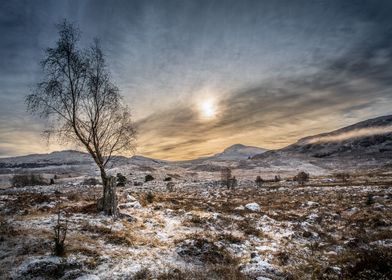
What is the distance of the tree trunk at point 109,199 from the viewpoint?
47.6ft

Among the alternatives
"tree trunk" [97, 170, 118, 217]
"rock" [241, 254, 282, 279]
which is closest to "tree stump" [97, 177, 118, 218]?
"tree trunk" [97, 170, 118, 217]

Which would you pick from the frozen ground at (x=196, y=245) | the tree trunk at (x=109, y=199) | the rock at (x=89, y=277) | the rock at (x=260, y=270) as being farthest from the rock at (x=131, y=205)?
the rock at (x=260, y=270)

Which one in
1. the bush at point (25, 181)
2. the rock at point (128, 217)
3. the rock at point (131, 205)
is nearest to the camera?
the rock at point (128, 217)

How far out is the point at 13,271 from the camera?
23.5 feet

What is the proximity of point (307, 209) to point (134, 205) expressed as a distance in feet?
43.2

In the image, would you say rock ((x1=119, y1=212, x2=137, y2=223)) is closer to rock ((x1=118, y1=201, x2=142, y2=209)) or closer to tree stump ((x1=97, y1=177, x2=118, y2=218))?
tree stump ((x1=97, y1=177, x2=118, y2=218))

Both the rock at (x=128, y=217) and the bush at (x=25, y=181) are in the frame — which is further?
the bush at (x=25, y=181)

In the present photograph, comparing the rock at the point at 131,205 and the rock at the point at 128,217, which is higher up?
the rock at the point at 131,205

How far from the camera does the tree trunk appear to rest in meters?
14.5

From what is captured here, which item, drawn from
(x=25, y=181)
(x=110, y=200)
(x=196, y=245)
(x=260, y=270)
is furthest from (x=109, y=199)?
(x=25, y=181)

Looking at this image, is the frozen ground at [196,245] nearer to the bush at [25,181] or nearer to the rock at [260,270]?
the rock at [260,270]

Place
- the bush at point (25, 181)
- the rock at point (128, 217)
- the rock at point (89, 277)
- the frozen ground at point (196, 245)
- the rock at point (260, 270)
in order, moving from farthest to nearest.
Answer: the bush at point (25, 181) < the rock at point (128, 217) < the rock at point (260, 270) < the frozen ground at point (196, 245) < the rock at point (89, 277)

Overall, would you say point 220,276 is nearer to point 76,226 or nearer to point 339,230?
point 76,226

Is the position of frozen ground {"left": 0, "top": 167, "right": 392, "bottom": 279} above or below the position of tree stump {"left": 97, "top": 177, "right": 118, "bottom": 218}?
below
